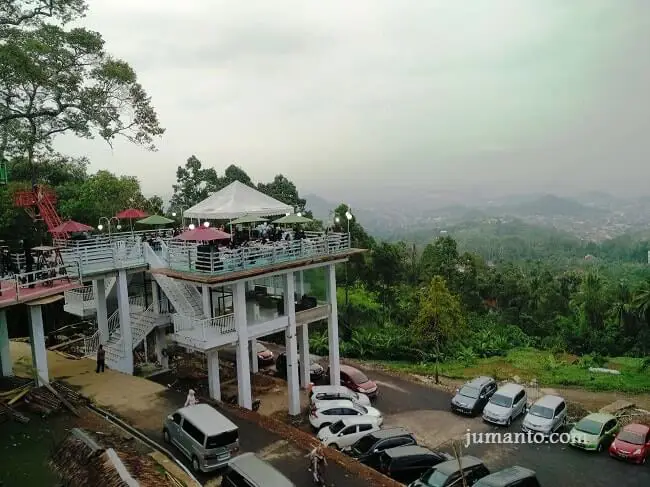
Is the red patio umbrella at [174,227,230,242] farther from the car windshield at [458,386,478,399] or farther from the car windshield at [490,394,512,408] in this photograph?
the car windshield at [490,394,512,408]

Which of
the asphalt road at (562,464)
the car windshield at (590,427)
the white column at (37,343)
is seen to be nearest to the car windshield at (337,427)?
the asphalt road at (562,464)

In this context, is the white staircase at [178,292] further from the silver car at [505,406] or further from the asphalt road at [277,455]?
the silver car at [505,406]

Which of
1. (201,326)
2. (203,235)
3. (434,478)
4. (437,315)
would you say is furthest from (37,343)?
(437,315)

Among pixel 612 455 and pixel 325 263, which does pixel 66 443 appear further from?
pixel 612 455

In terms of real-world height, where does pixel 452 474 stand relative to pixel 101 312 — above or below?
below

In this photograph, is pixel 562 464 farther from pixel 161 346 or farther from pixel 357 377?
pixel 161 346

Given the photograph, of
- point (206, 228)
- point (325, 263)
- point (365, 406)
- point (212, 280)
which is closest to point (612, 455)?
point (365, 406)
